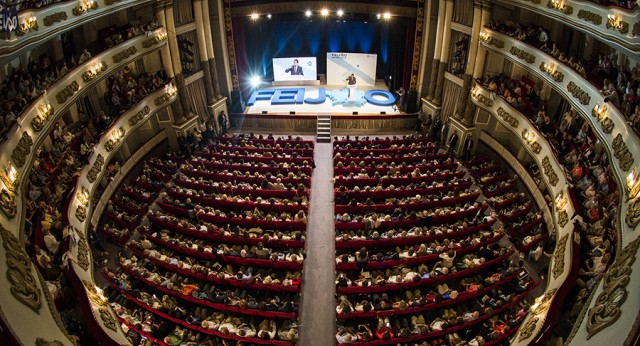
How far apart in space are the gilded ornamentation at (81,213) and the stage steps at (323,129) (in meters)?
10.6

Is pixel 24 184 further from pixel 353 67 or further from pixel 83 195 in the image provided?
pixel 353 67

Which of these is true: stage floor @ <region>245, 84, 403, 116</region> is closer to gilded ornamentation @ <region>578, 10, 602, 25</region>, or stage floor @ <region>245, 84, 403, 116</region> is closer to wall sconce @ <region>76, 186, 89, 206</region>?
gilded ornamentation @ <region>578, 10, 602, 25</region>

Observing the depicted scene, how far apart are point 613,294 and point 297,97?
17452 mm

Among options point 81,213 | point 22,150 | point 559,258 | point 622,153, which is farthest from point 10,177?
point 622,153

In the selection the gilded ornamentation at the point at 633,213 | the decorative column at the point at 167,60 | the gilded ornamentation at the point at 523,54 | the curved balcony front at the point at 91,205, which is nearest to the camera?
the gilded ornamentation at the point at 633,213

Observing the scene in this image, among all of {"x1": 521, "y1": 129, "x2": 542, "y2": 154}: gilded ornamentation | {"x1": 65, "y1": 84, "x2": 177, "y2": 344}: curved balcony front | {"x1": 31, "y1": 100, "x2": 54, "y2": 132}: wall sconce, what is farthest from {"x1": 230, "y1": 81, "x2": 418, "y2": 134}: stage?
{"x1": 31, "y1": 100, "x2": 54, "y2": 132}: wall sconce

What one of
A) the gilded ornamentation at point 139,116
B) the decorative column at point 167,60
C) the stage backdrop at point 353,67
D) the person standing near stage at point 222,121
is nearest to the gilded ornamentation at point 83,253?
the gilded ornamentation at point 139,116

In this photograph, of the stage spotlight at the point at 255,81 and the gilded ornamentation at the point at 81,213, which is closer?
the gilded ornamentation at the point at 81,213

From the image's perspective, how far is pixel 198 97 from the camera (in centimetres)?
1708

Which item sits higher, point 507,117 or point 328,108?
point 507,117

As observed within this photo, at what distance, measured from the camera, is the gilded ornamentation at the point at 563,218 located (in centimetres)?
939

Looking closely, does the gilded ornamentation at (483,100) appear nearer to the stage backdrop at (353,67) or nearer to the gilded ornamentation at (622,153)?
the gilded ornamentation at (622,153)

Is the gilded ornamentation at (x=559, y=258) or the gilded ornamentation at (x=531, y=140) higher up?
the gilded ornamentation at (x=531, y=140)

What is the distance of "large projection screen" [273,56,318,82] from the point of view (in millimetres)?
21581
